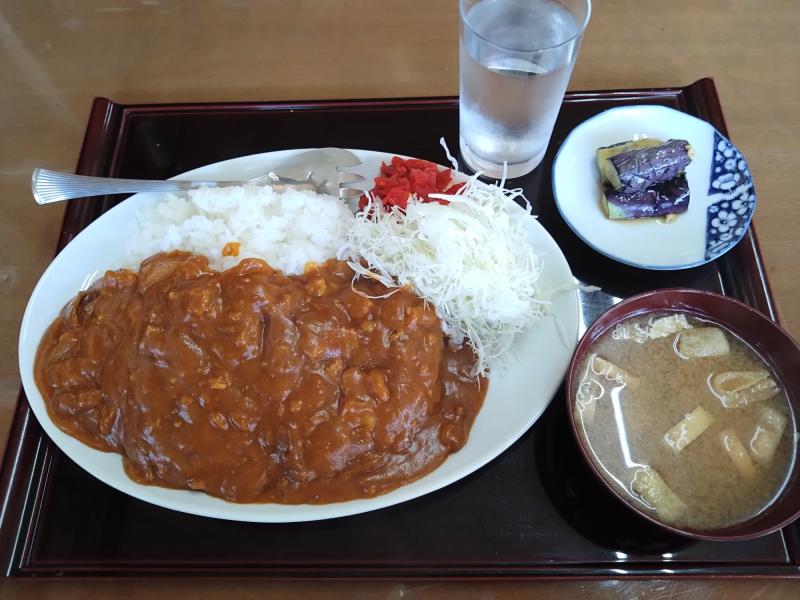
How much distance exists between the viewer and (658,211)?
2326 millimetres

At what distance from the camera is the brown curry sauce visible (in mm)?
1802

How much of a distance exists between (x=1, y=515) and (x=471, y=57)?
2220 mm

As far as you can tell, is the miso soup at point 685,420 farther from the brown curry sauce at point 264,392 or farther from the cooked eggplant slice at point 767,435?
the brown curry sauce at point 264,392

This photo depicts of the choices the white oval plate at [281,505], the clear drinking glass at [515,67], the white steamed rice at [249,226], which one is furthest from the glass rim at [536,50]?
the white steamed rice at [249,226]

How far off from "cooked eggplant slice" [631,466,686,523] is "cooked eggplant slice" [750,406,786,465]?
0.29 m

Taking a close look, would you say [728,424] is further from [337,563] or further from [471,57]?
[471,57]

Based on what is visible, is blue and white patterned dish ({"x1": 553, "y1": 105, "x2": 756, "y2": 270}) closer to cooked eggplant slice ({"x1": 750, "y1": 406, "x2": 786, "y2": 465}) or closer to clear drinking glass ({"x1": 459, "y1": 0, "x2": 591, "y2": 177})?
clear drinking glass ({"x1": 459, "y1": 0, "x2": 591, "y2": 177})

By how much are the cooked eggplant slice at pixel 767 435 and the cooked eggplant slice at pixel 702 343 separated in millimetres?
221

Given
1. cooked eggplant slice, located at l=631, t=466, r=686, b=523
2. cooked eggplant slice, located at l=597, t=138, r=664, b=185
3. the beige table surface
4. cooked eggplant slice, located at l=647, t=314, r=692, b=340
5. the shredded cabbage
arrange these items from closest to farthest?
cooked eggplant slice, located at l=631, t=466, r=686, b=523 < cooked eggplant slice, located at l=647, t=314, r=692, b=340 < the shredded cabbage < cooked eggplant slice, located at l=597, t=138, r=664, b=185 < the beige table surface

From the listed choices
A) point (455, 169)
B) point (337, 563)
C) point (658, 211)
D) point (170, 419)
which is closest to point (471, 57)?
point (455, 169)

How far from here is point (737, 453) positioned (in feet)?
5.82

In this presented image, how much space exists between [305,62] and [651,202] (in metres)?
1.81

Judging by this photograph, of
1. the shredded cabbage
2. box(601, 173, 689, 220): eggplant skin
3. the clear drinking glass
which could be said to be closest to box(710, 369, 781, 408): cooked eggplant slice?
the shredded cabbage

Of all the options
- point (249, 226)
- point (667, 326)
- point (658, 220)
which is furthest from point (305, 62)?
point (667, 326)
